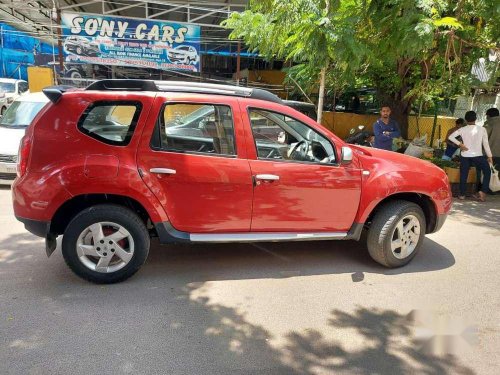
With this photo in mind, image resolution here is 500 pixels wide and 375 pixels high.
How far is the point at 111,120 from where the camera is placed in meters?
3.63

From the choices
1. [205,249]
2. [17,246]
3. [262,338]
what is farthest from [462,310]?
[17,246]

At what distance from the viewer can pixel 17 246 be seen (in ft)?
14.9

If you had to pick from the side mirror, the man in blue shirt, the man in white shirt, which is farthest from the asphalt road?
the man in white shirt

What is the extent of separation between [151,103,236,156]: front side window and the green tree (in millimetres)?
2489

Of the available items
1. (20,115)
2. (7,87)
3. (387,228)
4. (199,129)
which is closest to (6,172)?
(20,115)

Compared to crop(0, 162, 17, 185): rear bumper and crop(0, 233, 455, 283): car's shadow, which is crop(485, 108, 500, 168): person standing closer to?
crop(0, 233, 455, 283): car's shadow

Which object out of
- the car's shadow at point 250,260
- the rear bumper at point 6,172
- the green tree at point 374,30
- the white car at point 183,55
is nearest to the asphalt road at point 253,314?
the car's shadow at point 250,260

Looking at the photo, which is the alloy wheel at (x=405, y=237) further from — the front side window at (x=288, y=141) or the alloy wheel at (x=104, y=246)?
the alloy wheel at (x=104, y=246)

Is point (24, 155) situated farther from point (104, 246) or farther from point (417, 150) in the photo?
point (417, 150)

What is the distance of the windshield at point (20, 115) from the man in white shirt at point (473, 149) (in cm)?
819

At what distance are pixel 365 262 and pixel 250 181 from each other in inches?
69.1

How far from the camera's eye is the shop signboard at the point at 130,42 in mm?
12266

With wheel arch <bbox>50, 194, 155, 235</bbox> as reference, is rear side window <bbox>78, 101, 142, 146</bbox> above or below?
above

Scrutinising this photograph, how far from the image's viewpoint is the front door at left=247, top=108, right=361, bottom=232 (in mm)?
3822
